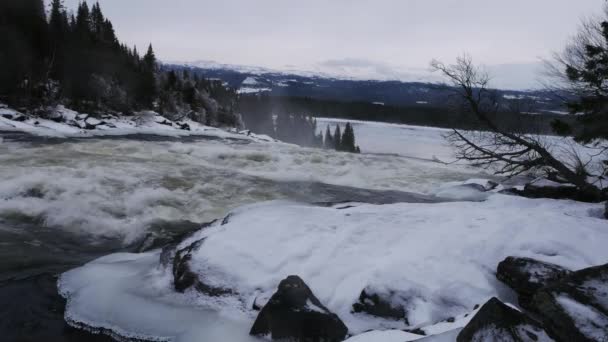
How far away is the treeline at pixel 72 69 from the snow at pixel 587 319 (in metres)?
38.4

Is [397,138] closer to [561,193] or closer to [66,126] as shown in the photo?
[66,126]

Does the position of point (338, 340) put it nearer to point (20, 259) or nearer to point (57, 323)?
point (57, 323)

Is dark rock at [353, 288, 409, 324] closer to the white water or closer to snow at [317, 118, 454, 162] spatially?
the white water

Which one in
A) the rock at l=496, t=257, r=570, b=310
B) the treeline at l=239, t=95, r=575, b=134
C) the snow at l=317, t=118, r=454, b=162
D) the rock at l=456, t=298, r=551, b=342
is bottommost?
the snow at l=317, t=118, r=454, b=162

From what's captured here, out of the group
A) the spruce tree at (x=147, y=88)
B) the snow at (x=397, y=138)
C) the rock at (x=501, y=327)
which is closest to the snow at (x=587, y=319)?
the rock at (x=501, y=327)

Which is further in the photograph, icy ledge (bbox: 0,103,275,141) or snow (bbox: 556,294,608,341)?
icy ledge (bbox: 0,103,275,141)

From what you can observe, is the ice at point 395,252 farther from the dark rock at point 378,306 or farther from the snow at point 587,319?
the snow at point 587,319

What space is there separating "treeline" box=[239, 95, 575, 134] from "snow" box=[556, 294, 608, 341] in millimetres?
7093

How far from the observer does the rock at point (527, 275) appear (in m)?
4.18

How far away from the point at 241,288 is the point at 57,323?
2185 millimetres

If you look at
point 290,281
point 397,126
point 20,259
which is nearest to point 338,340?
point 290,281

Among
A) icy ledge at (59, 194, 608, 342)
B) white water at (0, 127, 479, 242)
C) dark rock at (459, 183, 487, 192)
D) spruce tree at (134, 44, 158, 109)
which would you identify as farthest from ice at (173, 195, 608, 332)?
spruce tree at (134, 44, 158, 109)

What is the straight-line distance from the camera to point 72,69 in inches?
1620

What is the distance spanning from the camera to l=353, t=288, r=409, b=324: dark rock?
4281mm
